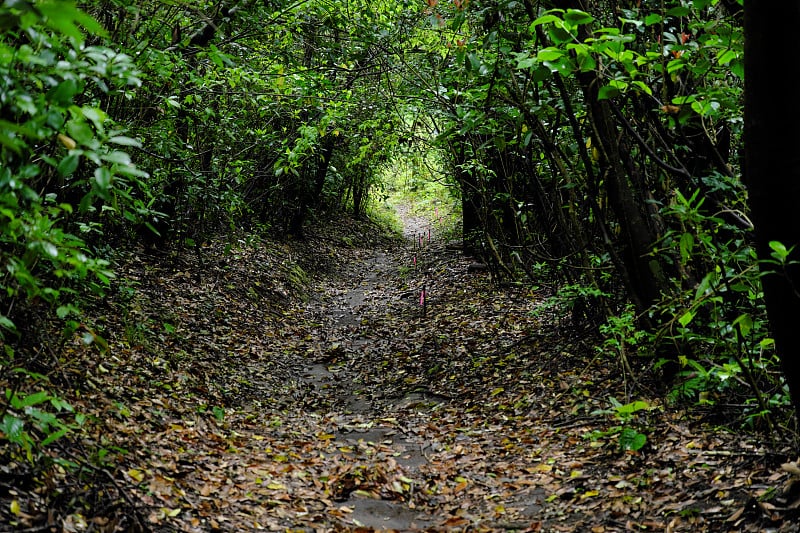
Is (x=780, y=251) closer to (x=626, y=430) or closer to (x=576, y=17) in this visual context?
(x=576, y=17)

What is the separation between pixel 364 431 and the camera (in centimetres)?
668

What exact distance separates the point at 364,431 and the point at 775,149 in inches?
198

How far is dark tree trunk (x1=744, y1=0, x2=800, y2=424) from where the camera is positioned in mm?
2504

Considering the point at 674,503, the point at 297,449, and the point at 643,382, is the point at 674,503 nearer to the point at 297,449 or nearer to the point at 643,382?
the point at 643,382

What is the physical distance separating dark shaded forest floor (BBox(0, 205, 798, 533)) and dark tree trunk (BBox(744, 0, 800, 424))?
1.25 meters

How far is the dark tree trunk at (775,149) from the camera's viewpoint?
2504 millimetres

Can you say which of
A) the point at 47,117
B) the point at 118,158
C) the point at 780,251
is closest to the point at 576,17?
the point at 780,251

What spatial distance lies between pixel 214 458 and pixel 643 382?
394cm

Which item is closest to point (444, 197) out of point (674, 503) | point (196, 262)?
point (196, 262)

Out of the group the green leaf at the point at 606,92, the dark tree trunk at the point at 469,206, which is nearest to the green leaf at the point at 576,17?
the green leaf at the point at 606,92

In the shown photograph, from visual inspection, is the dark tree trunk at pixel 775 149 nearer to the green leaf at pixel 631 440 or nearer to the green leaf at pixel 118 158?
the green leaf at pixel 631 440

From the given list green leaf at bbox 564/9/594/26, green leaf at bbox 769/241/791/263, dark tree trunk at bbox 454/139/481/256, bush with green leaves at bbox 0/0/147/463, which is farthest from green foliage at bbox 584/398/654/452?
dark tree trunk at bbox 454/139/481/256

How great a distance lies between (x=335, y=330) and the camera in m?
11.1

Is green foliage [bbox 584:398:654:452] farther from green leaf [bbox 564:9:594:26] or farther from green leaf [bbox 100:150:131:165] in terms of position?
green leaf [bbox 100:150:131:165]
